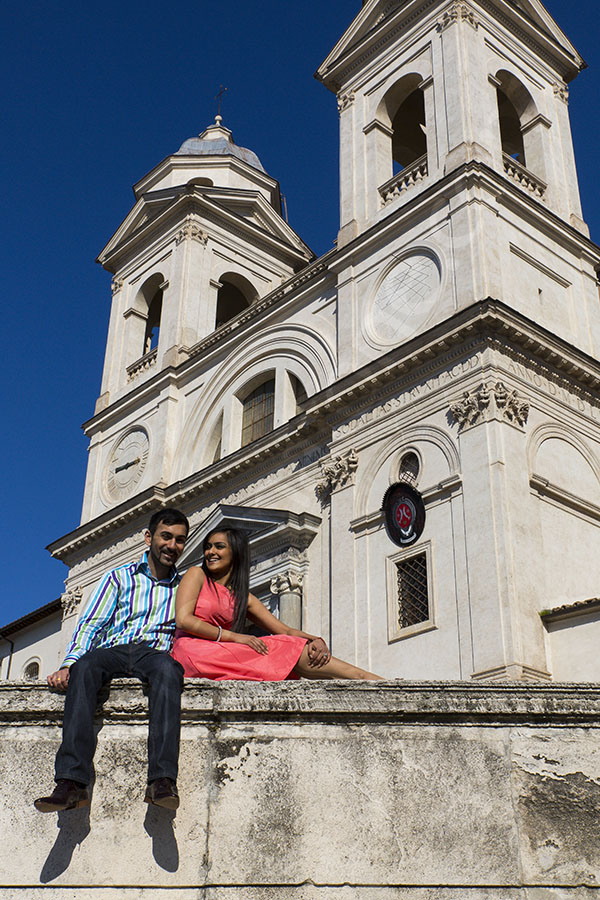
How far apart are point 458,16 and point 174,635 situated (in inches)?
816

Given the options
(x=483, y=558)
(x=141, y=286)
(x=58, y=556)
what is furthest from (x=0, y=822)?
(x=141, y=286)

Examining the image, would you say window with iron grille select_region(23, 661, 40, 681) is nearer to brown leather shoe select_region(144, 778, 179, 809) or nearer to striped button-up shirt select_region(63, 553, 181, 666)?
striped button-up shirt select_region(63, 553, 181, 666)

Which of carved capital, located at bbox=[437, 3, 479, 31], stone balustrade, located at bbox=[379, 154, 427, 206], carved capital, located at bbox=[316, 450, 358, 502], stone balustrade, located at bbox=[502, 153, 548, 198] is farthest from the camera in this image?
carved capital, located at bbox=[437, 3, 479, 31]

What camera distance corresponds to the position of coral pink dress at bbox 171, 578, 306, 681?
18.4 ft

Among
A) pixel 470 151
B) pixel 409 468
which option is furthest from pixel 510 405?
pixel 470 151

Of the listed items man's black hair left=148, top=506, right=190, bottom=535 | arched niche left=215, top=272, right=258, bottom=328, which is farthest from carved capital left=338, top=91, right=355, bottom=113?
man's black hair left=148, top=506, right=190, bottom=535

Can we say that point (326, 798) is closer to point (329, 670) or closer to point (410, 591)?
point (329, 670)

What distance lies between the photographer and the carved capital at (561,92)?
992 inches

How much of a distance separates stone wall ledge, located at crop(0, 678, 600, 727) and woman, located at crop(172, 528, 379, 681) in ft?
1.51

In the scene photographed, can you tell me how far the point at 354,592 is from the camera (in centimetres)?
1909

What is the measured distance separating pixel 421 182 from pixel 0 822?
1936cm

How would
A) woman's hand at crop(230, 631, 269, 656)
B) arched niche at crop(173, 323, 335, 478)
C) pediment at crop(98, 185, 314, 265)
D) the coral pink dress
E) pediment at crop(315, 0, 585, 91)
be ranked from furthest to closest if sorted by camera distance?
pediment at crop(98, 185, 314, 265) → pediment at crop(315, 0, 585, 91) → arched niche at crop(173, 323, 335, 478) → woman's hand at crop(230, 631, 269, 656) → the coral pink dress

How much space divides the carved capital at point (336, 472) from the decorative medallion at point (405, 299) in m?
2.61

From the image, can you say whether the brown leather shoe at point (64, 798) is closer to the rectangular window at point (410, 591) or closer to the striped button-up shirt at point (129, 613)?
the striped button-up shirt at point (129, 613)
